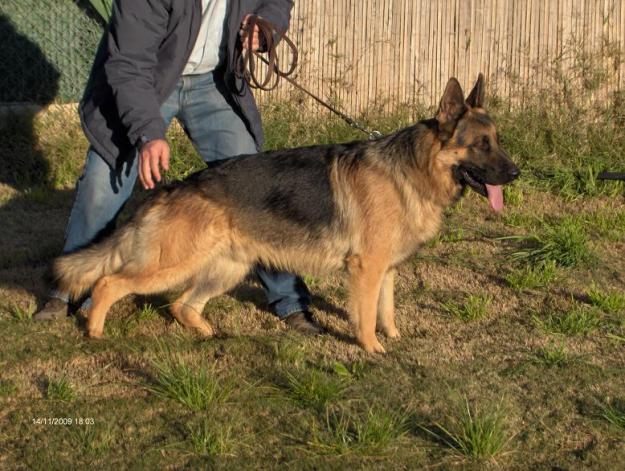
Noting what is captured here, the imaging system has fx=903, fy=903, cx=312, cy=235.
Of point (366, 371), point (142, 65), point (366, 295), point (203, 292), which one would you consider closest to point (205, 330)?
point (203, 292)

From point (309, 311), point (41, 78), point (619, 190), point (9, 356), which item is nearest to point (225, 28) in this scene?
point (309, 311)

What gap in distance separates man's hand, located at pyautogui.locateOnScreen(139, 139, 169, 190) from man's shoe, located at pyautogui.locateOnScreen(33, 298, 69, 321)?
1.23 m

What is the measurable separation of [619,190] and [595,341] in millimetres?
3335

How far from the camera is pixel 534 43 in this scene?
28.7ft

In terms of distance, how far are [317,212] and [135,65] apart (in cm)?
128

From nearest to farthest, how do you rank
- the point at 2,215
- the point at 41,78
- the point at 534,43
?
the point at 2,215 < the point at 534,43 < the point at 41,78

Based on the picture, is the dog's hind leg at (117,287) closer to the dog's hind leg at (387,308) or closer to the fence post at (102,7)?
the dog's hind leg at (387,308)

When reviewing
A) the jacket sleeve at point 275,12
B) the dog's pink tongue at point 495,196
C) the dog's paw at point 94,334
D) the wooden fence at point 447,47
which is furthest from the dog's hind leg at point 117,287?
the wooden fence at point 447,47

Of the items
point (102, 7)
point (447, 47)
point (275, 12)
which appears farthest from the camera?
point (102, 7)

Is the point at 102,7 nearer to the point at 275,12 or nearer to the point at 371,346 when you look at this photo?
the point at 275,12

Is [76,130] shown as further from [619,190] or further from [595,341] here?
[595,341]

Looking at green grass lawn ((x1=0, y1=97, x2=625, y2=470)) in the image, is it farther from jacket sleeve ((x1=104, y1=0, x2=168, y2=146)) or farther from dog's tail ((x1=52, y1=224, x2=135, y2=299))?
jacket sleeve ((x1=104, y1=0, x2=168, y2=146))

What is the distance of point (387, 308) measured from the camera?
538 cm

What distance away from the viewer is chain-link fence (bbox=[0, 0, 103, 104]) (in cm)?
959
